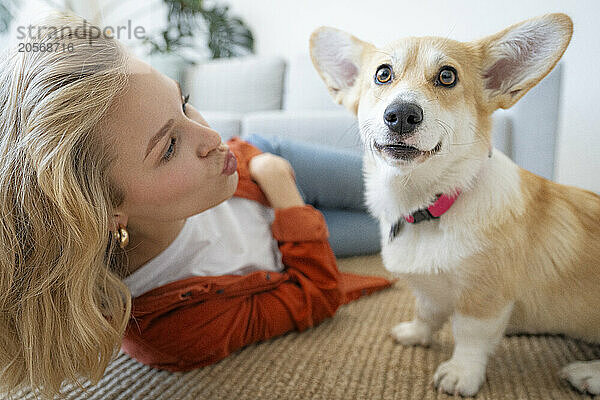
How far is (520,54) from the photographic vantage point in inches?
29.2

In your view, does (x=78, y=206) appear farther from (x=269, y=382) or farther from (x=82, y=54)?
(x=269, y=382)

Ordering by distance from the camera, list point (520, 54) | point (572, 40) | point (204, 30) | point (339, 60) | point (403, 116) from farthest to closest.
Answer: point (204, 30), point (572, 40), point (339, 60), point (520, 54), point (403, 116)

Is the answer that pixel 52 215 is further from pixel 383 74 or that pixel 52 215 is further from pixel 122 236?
pixel 383 74

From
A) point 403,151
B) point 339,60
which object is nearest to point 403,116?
point 403,151

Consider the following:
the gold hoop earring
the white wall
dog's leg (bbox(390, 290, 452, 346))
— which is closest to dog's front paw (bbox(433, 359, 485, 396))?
dog's leg (bbox(390, 290, 452, 346))

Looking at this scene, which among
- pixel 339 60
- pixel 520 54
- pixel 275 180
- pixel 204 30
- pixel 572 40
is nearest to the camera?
pixel 520 54

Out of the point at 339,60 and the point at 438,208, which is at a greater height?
the point at 339,60

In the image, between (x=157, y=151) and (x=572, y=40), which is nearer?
(x=157, y=151)

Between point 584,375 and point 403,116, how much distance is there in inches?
20.8

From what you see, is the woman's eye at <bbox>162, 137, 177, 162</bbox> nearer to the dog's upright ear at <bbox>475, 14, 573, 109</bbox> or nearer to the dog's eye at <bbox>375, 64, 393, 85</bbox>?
the dog's eye at <bbox>375, 64, 393, 85</bbox>

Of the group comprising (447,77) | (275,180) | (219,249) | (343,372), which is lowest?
(343,372)

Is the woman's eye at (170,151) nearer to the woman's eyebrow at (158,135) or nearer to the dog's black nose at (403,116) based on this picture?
the woman's eyebrow at (158,135)

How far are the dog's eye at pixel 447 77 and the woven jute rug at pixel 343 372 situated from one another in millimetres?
505

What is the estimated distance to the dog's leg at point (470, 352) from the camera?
733mm
